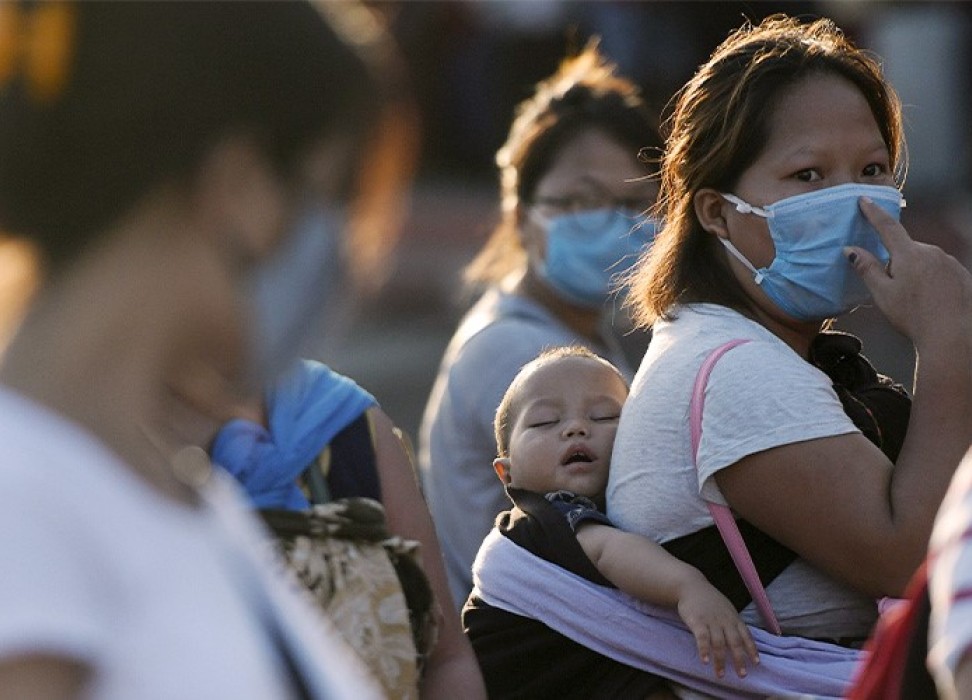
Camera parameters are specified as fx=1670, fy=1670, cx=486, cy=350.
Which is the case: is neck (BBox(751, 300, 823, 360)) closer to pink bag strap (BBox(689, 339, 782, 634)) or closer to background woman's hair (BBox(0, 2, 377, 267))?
pink bag strap (BBox(689, 339, 782, 634))

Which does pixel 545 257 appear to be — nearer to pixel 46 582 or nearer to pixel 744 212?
pixel 744 212

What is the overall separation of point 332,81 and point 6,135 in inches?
10.3

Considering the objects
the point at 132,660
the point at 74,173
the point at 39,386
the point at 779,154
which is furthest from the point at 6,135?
the point at 779,154

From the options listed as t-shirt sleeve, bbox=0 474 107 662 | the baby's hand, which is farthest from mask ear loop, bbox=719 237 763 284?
t-shirt sleeve, bbox=0 474 107 662

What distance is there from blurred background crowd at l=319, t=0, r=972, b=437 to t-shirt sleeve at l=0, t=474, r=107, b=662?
11.7 m

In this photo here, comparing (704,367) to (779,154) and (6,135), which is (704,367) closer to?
(779,154)

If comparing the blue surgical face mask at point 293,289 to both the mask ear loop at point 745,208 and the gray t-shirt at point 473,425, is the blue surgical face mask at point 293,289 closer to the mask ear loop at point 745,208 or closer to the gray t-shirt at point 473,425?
the mask ear loop at point 745,208

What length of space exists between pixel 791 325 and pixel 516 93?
12492mm

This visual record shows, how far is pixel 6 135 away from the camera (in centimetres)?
126

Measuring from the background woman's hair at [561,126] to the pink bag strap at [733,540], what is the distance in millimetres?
1793

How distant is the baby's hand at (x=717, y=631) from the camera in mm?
2494

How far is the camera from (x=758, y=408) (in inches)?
99.1

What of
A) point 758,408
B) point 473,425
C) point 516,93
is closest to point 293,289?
point 758,408

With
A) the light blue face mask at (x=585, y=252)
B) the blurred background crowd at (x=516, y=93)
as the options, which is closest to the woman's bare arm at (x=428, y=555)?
the light blue face mask at (x=585, y=252)
